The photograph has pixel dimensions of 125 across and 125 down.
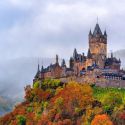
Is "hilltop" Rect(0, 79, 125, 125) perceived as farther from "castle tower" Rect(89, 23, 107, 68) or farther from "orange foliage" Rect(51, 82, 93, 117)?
"castle tower" Rect(89, 23, 107, 68)

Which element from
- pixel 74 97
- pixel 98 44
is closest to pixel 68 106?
pixel 74 97

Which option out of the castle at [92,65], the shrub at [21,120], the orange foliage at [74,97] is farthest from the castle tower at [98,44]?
the shrub at [21,120]

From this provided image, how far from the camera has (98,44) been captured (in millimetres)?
127125

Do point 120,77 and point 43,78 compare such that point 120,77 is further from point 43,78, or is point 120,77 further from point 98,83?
point 43,78

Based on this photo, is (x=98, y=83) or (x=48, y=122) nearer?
(x=48, y=122)

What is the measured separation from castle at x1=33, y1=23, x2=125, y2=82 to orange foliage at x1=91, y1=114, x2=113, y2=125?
23.3m

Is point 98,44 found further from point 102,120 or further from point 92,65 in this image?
point 102,120

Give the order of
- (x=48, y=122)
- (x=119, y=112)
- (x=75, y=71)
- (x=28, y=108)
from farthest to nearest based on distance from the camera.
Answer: (x=75, y=71) < (x=28, y=108) < (x=48, y=122) < (x=119, y=112)

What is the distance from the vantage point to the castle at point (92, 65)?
402 ft

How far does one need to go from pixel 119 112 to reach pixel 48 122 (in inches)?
512

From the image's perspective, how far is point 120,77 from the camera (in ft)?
400

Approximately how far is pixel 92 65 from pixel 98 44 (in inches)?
202

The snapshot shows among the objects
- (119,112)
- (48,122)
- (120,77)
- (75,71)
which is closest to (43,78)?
(75,71)

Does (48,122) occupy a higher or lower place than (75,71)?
lower
